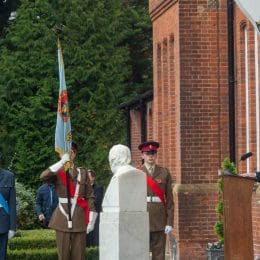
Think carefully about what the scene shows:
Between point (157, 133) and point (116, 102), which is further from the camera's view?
point (116, 102)

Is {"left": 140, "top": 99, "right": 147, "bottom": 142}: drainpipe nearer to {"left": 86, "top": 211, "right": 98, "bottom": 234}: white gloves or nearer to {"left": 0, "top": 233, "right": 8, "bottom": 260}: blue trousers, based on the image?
{"left": 0, "top": 233, "right": 8, "bottom": 260}: blue trousers

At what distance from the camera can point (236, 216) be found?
1212 centimetres

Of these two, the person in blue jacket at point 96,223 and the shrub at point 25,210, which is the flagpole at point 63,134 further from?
the shrub at point 25,210

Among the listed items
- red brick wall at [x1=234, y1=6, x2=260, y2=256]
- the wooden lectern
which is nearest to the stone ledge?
red brick wall at [x1=234, y1=6, x2=260, y2=256]

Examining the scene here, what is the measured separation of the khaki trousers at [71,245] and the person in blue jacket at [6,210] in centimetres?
83

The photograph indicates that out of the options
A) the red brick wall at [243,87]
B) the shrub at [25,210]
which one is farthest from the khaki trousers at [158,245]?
the shrub at [25,210]

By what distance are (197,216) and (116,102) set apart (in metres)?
8.69

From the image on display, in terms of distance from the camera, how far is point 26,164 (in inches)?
1127

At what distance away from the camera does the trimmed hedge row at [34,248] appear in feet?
66.1

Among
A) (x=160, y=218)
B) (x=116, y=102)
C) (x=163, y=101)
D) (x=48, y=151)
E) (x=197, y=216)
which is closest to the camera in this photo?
(x=160, y=218)

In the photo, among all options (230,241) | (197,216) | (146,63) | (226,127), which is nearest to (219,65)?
(226,127)

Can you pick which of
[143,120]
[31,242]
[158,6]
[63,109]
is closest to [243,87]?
[158,6]

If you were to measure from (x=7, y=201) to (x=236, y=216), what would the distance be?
5248 mm

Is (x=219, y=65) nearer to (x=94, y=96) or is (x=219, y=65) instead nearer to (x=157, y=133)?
(x=157, y=133)
